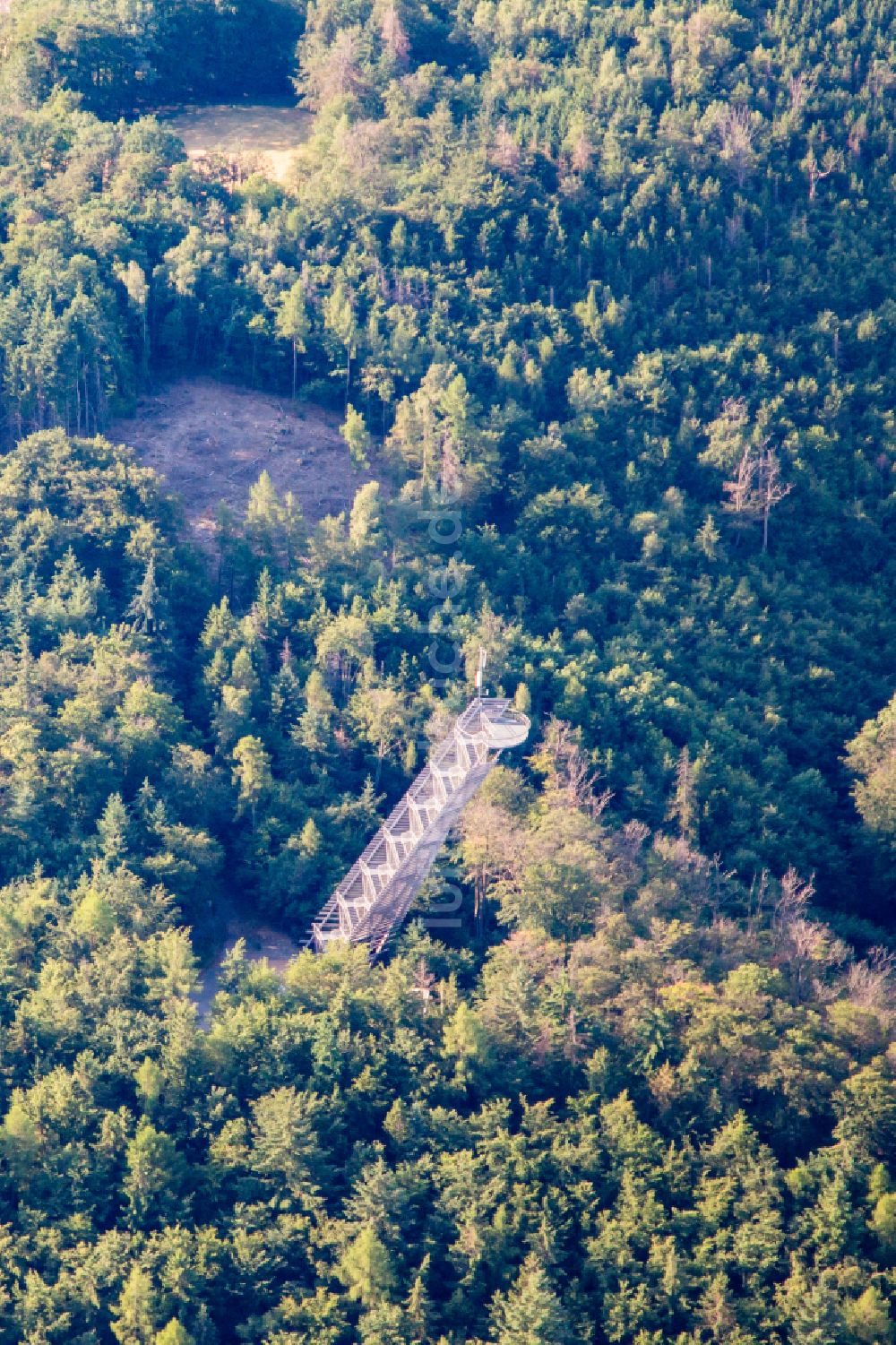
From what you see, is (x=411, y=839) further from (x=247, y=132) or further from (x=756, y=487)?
(x=247, y=132)

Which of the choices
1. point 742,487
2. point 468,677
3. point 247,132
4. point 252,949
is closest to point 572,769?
point 468,677

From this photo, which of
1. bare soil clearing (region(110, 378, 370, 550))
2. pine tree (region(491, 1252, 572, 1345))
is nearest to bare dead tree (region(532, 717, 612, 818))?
bare soil clearing (region(110, 378, 370, 550))

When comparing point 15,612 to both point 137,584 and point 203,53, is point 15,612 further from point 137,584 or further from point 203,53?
point 203,53

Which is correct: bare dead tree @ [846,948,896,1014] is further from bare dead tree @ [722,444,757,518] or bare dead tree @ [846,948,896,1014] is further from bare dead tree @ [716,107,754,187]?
bare dead tree @ [716,107,754,187]

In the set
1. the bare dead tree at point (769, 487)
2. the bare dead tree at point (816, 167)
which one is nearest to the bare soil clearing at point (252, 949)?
the bare dead tree at point (769, 487)

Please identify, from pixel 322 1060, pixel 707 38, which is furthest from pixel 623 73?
pixel 322 1060

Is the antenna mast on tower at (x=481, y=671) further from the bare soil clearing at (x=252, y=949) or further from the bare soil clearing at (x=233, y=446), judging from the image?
the bare soil clearing at (x=233, y=446)
